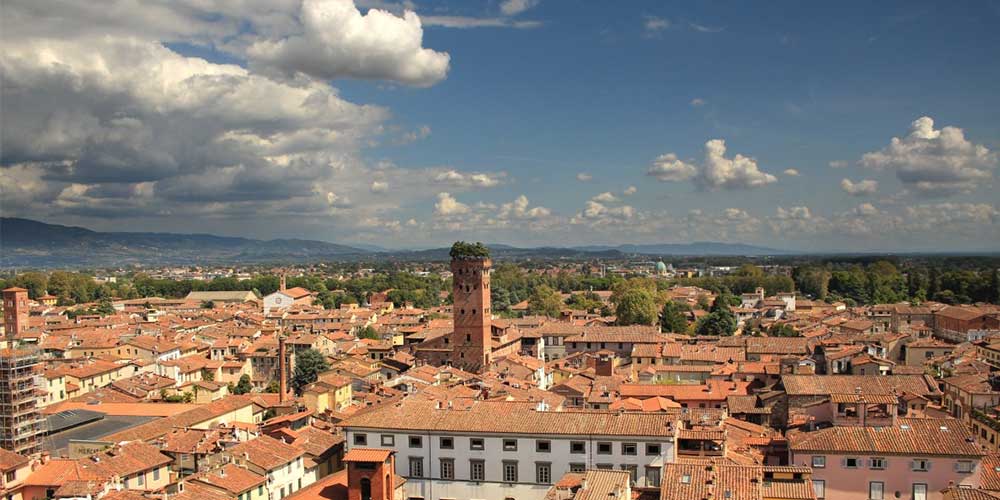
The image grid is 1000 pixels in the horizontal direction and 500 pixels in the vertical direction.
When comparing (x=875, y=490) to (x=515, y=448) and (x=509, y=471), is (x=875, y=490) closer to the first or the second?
(x=515, y=448)

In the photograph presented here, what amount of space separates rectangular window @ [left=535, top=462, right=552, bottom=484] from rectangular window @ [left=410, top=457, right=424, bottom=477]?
157 inches

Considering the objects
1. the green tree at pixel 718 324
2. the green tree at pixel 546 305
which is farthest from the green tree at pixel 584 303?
the green tree at pixel 718 324

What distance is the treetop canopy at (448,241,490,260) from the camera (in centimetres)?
5734

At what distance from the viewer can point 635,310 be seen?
7900cm

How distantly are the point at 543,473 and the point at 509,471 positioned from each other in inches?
45.9

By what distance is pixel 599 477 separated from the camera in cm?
2012

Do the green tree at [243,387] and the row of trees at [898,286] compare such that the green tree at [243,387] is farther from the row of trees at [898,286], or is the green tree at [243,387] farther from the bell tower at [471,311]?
the row of trees at [898,286]

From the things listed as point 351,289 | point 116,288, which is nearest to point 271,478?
point 351,289

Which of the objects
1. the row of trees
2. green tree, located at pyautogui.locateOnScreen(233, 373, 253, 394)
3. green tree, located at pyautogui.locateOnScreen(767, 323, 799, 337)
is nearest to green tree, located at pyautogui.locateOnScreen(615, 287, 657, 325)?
green tree, located at pyautogui.locateOnScreen(767, 323, 799, 337)

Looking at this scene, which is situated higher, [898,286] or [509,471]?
[898,286]

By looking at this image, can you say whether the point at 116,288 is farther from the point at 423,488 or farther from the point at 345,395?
the point at 423,488

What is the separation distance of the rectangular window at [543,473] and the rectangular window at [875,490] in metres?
10.2

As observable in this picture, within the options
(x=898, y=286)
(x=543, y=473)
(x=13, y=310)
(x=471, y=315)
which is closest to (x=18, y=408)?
(x=543, y=473)

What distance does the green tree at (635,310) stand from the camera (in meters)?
78.9
